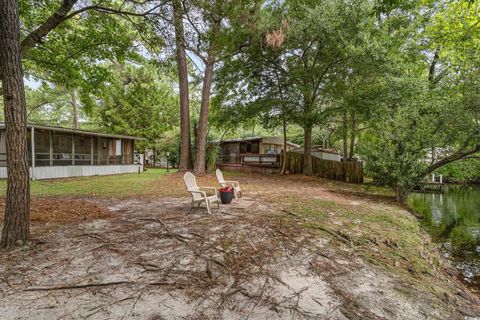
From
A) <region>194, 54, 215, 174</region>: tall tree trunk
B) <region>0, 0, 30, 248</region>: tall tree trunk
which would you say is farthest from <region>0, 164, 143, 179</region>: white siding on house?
<region>0, 0, 30, 248</region>: tall tree trunk

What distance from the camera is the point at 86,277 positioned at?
2.70 metres

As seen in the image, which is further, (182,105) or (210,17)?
(182,105)

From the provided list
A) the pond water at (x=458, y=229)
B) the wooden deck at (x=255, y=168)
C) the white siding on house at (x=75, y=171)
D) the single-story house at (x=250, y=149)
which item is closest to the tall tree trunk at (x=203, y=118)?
the wooden deck at (x=255, y=168)

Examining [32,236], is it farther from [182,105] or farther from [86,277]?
[182,105]

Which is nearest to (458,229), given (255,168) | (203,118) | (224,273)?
(224,273)

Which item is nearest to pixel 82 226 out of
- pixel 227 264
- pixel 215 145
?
pixel 227 264

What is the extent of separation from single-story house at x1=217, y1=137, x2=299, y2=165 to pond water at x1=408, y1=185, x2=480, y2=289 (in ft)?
33.3

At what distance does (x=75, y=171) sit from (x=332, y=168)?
1428cm

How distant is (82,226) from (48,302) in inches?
95.9

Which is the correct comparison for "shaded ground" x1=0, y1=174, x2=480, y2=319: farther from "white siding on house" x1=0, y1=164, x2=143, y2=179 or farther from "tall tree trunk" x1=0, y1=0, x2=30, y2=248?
"white siding on house" x1=0, y1=164, x2=143, y2=179

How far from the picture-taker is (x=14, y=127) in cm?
323

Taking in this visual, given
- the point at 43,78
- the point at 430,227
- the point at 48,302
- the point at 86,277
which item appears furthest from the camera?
the point at 43,78

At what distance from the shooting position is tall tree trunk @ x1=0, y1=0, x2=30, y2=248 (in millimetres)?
3150

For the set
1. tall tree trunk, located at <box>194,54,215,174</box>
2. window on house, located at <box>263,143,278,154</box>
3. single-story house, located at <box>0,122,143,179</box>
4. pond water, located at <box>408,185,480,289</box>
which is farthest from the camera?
window on house, located at <box>263,143,278,154</box>
